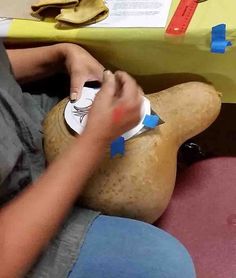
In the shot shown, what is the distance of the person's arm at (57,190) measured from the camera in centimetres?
62

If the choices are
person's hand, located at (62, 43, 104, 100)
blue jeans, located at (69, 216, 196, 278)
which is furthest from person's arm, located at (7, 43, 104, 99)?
blue jeans, located at (69, 216, 196, 278)

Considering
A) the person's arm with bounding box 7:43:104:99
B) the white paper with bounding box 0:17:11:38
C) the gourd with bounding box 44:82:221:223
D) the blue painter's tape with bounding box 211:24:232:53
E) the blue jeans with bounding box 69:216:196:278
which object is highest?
the blue painter's tape with bounding box 211:24:232:53

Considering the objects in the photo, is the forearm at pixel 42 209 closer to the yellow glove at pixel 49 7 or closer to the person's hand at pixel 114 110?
the person's hand at pixel 114 110

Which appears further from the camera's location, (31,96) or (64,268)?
(31,96)

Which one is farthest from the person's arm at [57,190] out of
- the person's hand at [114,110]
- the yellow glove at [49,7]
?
the yellow glove at [49,7]

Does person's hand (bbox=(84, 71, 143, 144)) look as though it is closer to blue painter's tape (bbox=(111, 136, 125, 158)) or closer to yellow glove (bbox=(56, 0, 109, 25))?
blue painter's tape (bbox=(111, 136, 125, 158))

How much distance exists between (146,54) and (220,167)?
25 centimetres

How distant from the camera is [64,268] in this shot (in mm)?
690

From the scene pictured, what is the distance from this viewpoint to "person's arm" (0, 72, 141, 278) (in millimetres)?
617

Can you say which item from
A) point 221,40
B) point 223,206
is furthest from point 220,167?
point 221,40

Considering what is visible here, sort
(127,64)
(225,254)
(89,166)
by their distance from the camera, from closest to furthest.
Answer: (89,166) → (225,254) → (127,64)

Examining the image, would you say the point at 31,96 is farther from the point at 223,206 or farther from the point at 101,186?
the point at 223,206

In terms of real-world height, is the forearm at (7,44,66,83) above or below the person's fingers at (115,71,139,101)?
below

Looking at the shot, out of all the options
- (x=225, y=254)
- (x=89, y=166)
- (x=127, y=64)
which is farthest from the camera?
(x=127, y=64)
